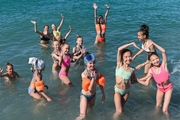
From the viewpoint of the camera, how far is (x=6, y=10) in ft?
65.9

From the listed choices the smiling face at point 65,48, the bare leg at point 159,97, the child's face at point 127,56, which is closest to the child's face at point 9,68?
the smiling face at point 65,48

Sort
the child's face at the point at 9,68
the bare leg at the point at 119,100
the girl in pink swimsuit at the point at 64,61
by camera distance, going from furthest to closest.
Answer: the child's face at the point at 9,68, the girl in pink swimsuit at the point at 64,61, the bare leg at the point at 119,100

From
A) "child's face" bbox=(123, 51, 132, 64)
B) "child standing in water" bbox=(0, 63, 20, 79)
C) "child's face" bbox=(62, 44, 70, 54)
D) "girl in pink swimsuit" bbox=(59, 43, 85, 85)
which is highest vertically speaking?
"child's face" bbox=(123, 51, 132, 64)

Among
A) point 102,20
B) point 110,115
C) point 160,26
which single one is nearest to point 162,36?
point 160,26

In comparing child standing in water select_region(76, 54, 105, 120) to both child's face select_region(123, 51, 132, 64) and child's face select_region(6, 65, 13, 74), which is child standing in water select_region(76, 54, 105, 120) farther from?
child's face select_region(6, 65, 13, 74)

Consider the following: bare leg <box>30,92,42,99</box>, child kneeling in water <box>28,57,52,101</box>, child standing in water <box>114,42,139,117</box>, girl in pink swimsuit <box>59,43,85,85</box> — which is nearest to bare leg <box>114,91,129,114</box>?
child standing in water <box>114,42,139,117</box>

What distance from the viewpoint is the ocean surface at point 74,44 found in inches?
303

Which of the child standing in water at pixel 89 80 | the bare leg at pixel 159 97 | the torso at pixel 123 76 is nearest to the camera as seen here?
the child standing in water at pixel 89 80

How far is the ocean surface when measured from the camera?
7684 mm

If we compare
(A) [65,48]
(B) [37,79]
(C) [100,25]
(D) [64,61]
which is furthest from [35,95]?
(C) [100,25]

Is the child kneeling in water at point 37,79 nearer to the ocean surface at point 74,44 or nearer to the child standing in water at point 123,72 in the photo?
the ocean surface at point 74,44

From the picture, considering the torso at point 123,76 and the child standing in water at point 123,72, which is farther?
the torso at point 123,76

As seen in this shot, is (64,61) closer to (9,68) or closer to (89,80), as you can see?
(9,68)

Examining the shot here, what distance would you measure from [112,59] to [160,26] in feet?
20.6
